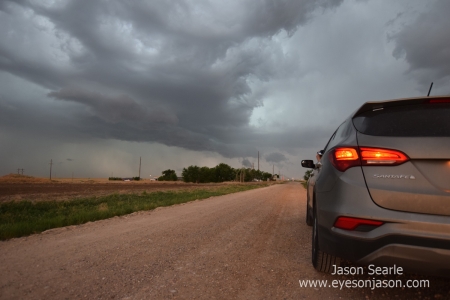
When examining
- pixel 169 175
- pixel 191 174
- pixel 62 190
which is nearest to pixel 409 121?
pixel 62 190

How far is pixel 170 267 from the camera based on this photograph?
3.74 metres

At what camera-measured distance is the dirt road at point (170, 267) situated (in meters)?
2.95

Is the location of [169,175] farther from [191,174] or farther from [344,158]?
[344,158]

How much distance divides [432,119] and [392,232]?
112 centimetres

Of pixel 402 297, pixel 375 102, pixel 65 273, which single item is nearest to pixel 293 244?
pixel 402 297

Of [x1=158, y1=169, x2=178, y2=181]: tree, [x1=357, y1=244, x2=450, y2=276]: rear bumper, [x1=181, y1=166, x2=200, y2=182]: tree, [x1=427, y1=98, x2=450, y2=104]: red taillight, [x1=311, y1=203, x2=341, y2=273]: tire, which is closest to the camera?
[x1=357, y1=244, x2=450, y2=276]: rear bumper

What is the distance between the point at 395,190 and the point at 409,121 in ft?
2.36

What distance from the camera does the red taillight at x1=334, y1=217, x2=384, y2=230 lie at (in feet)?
8.25

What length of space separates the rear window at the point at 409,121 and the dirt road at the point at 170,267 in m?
1.66

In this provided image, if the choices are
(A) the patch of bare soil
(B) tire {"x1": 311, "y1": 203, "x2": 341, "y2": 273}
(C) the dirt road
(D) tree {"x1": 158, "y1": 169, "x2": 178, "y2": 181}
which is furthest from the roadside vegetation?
(B) tire {"x1": 311, "y1": 203, "x2": 341, "y2": 273}

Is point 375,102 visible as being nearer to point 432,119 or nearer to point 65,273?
point 432,119

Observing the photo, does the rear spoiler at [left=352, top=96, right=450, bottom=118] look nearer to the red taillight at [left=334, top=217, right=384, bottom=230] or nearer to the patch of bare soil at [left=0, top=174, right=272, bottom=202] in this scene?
the red taillight at [left=334, top=217, right=384, bottom=230]

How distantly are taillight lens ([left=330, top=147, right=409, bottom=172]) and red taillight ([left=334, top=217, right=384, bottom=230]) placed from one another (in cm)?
48

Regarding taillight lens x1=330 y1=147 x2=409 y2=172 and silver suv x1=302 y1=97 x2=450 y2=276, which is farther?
taillight lens x1=330 y1=147 x2=409 y2=172
